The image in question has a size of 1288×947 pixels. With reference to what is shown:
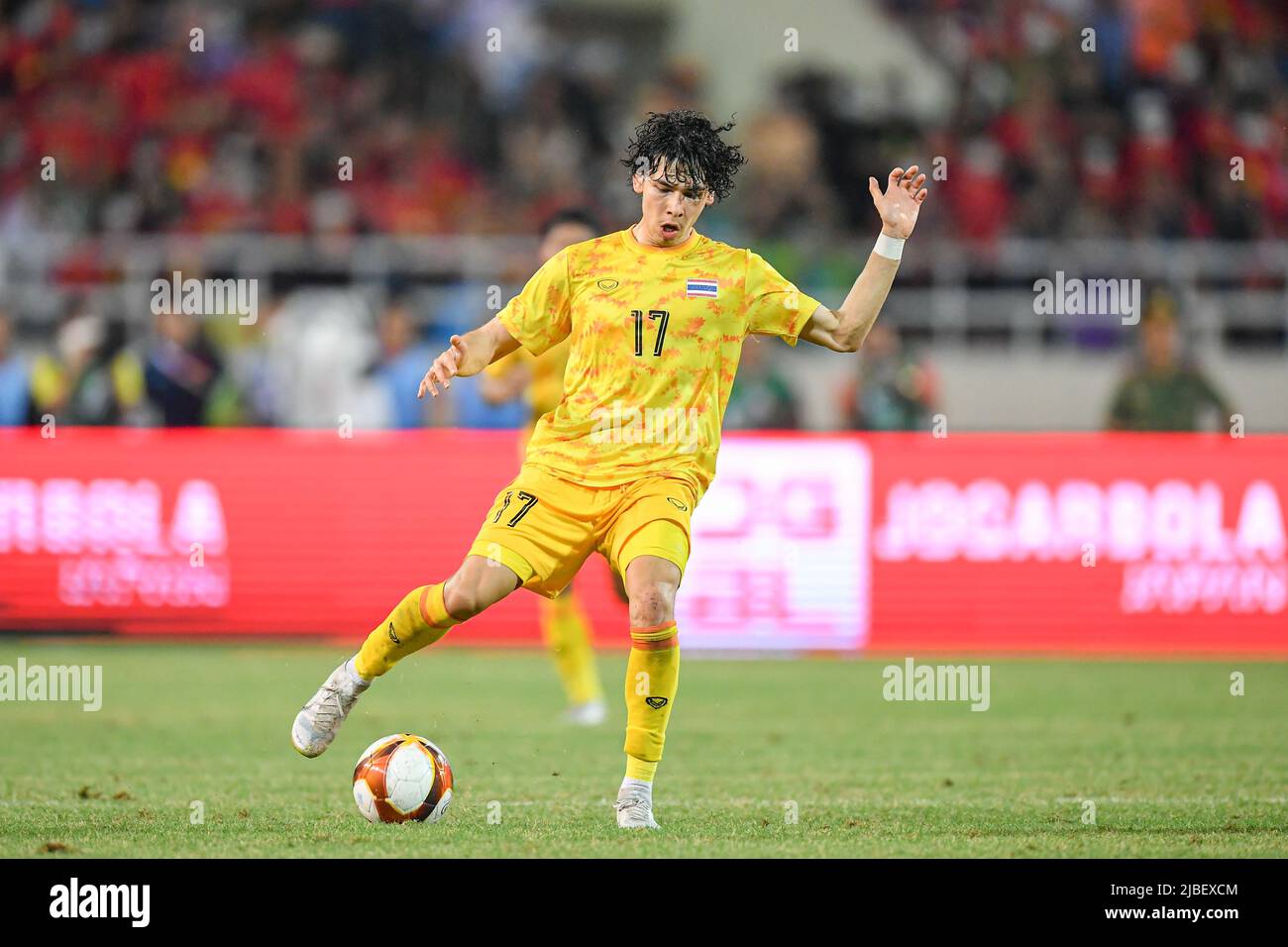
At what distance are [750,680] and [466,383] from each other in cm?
482

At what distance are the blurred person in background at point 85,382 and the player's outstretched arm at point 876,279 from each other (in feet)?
33.1

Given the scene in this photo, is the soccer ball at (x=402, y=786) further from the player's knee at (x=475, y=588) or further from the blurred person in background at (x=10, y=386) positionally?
the blurred person in background at (x=10, y=386)

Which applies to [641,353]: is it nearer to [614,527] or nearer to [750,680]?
[614,527]

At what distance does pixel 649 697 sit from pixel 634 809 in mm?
404

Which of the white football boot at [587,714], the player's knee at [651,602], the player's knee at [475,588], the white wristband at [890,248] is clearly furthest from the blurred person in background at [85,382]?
the white wristband at [890,248]

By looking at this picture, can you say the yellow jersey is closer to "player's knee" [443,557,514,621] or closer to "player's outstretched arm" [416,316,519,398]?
"player's outstretched arm" [416,316,519,398]

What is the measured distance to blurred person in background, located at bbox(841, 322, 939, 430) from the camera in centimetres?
1611

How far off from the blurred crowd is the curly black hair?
34.4 feet

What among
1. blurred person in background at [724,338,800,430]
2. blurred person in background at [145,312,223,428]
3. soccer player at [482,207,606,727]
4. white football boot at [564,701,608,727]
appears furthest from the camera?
blurred person in background at [724,338,800,430]

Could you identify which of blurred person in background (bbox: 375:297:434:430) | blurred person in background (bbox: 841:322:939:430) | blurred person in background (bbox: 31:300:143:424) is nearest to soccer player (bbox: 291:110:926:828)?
blurred person in background (bbox: 841:322:939:430)

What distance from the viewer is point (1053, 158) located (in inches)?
796

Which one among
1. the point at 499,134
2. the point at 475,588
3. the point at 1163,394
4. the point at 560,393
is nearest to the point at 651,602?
the point at 475,588

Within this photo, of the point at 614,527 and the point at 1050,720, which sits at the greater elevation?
the point at 614,527
